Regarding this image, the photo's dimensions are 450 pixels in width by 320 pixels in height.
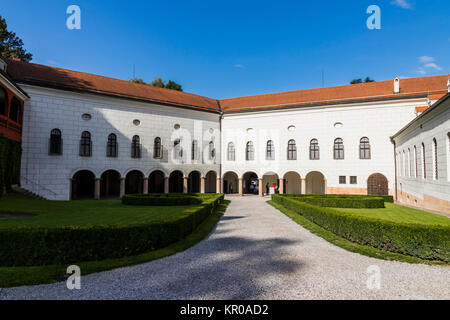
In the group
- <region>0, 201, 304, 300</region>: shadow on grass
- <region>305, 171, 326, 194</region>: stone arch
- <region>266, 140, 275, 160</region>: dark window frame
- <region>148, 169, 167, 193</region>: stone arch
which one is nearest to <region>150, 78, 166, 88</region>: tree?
<region>148, 169, 167, 193</region>: stone arch

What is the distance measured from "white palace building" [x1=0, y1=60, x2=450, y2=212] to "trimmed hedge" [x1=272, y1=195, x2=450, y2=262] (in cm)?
999

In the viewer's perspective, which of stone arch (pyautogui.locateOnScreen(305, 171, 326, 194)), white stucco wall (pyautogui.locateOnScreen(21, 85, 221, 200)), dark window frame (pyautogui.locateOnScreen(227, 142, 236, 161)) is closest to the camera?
white stucco wall (pyautogui.locateOnScreen(21, 85, 221, 200))

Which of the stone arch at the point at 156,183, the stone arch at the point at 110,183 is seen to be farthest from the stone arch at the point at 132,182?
the stone arch at the point at 156,183

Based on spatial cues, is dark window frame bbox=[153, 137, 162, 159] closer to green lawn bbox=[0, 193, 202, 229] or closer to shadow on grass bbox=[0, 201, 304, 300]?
green lawn bbox=[0, 193, 202, 229]

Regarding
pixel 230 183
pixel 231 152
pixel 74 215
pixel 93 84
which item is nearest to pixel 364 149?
pixel 231 152

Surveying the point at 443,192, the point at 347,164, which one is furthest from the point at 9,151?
the point at 347,164

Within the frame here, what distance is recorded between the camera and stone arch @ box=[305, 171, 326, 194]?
29.9m

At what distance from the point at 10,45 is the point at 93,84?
2004 centimetres

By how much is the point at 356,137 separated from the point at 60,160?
28.0 m

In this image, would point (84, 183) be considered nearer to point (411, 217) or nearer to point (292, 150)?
point (292, 150)

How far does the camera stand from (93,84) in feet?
82.7

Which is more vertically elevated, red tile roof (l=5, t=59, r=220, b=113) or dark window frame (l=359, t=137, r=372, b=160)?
red tile roof (l=5, t=59, r=220, b=113)

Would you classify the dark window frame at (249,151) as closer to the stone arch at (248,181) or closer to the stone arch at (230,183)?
the stone arch at (248,181)
